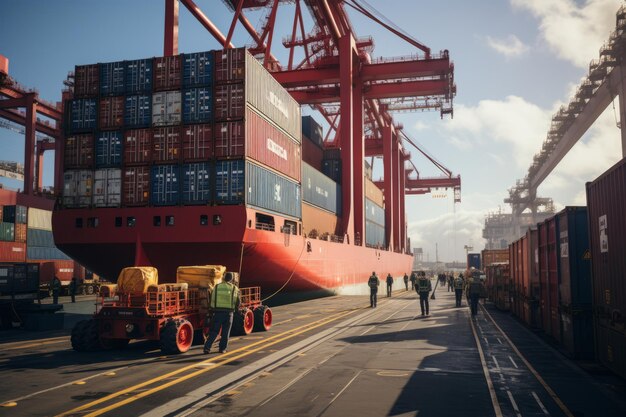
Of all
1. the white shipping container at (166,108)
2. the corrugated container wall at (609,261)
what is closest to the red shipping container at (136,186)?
the white shipping container at (166,108)

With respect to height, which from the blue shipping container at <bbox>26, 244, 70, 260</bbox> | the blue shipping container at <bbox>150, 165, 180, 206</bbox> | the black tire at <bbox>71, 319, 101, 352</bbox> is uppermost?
the blue shipping container at <bbox>150, 165, 180, 206</bbox>

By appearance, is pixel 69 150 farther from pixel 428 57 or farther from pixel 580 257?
pixel 428 57

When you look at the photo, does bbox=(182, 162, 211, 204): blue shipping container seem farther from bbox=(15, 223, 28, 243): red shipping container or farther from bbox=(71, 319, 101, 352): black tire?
bbox=(15, 223, 28, 243): red shipping container

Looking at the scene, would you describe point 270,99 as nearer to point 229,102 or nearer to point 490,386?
point 229,102

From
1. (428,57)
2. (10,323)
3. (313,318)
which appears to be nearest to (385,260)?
(428,57)

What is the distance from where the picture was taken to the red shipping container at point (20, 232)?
42.0 meters

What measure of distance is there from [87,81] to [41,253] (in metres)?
25.4

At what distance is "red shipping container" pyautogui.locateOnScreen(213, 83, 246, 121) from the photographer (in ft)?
80.9

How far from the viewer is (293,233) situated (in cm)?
3055

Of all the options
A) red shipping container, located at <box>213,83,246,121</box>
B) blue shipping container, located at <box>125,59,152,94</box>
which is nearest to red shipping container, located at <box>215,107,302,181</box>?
red shipping container, located at <box>213,83,246,121</box>

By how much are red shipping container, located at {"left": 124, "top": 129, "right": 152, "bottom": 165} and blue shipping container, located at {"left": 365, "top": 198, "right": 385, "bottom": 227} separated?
31.1 m

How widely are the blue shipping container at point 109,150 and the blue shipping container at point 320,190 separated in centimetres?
1271

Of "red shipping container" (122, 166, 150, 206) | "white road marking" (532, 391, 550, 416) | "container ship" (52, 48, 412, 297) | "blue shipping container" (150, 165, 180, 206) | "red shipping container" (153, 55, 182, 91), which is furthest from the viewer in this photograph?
"red shipping container" (153, 55, 182, 91)

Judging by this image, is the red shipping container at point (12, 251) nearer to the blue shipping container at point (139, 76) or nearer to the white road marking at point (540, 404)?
the blue shipping container at point (139, 76)
